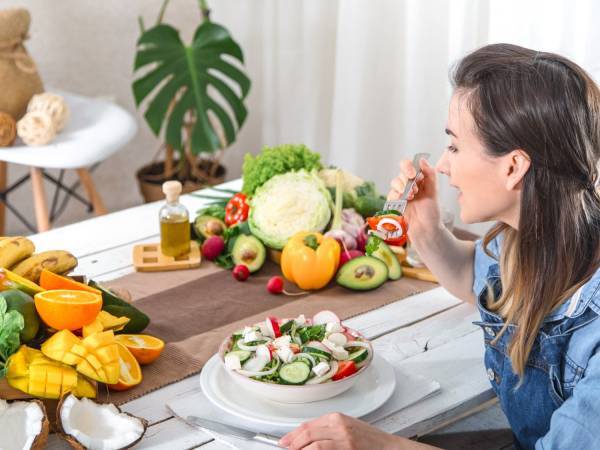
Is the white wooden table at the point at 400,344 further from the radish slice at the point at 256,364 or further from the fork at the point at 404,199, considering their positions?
the fork at the point at 404,199

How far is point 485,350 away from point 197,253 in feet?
2.33

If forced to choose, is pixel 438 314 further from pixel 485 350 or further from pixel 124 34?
pixel 124 34

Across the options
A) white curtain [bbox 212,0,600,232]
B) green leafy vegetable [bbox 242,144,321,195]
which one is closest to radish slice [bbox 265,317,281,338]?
green leafy vegetable [bbox 242,144,321,195]

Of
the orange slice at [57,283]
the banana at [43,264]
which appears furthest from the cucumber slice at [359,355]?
the banana at [43,264]

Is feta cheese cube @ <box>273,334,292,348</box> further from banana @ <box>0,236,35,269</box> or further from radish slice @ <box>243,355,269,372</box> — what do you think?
banana @ <box>0,236,35,269</box>

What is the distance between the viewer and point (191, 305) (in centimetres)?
Answer: 179

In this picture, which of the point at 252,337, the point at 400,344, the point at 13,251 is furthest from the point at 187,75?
the point at 252,337

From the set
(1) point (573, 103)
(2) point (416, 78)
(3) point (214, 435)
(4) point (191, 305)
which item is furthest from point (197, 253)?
(2) point (416, 78)

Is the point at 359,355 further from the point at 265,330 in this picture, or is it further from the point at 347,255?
the point at 347,255

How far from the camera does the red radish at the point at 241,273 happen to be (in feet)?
6.22

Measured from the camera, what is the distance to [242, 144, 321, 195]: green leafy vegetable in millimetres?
2092

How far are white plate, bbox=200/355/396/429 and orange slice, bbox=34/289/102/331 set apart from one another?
21cm

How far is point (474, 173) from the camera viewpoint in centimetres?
141

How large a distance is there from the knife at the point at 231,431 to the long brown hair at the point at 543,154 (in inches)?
16.0
